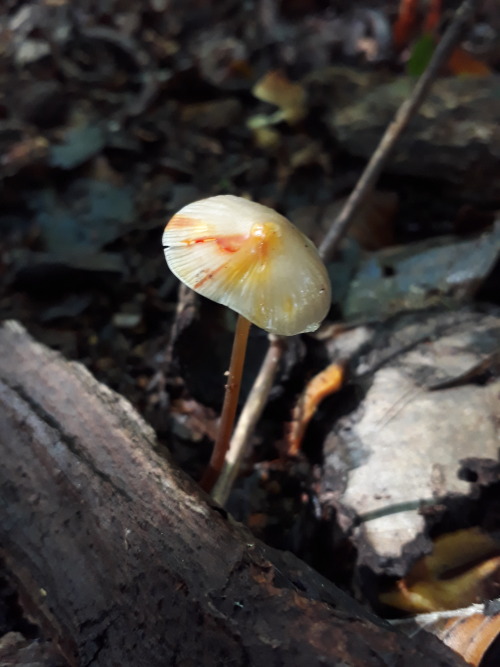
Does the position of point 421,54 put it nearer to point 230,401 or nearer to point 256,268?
point 256,268

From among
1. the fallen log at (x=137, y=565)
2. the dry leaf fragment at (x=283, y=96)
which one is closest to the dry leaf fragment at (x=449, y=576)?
the fallen log at (x=137, y=565)

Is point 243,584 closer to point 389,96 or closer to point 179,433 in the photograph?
point 179,433

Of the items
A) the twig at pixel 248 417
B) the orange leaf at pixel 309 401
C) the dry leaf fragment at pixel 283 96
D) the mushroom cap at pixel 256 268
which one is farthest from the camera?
the dry leaf fragment at pixel 283 96

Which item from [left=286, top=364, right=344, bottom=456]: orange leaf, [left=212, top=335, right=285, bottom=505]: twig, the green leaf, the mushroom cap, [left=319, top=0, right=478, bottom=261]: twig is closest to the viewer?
the mushroom cap

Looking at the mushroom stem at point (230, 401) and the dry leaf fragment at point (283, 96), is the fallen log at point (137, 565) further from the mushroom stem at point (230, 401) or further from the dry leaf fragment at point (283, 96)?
the dry leaf fragment at point (283, 96)

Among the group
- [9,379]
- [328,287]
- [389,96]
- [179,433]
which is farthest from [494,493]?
[389,96]

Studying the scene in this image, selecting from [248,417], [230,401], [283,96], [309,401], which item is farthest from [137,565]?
[283,96]

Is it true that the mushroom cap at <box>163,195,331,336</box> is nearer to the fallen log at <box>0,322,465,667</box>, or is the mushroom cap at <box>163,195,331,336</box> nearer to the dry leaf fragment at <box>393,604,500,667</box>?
the fallen log at <box>0,322,465,667</box>

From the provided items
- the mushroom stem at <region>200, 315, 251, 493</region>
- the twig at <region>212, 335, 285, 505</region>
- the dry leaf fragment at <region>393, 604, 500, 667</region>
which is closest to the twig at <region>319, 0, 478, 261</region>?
the twig at <region>212, 335, 285, 505</region>
